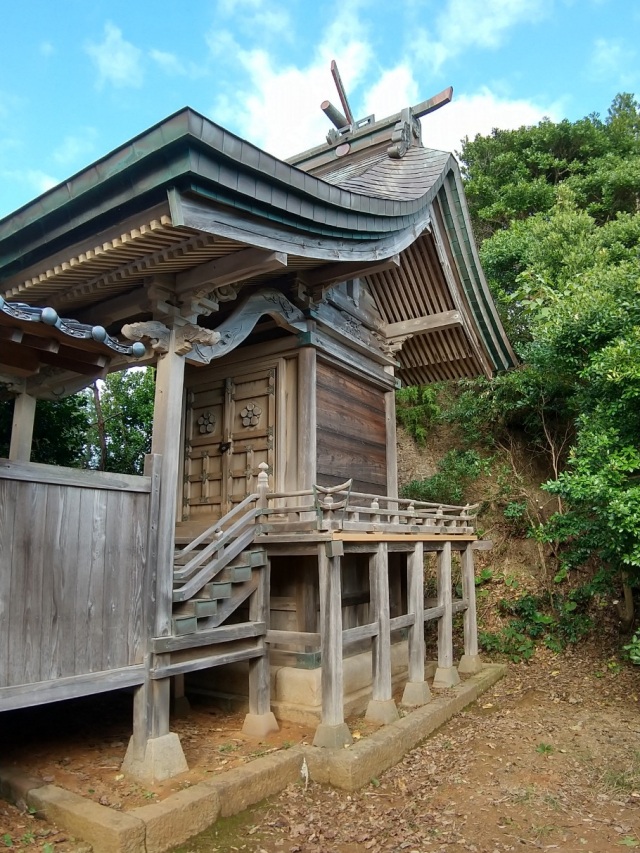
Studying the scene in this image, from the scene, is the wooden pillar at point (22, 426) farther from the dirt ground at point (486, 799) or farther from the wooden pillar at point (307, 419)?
the dirt ground at point (486, 799)

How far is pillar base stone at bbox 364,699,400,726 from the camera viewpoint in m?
6.72

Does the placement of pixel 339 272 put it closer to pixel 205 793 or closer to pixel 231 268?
pixel 231 268

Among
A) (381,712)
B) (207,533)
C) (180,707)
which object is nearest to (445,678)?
(381,712)

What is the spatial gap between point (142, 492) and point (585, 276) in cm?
739

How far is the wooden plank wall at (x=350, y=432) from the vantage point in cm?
812

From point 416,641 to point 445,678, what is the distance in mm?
1169

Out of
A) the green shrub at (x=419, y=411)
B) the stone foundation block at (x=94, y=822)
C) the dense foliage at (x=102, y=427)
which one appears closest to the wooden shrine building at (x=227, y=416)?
the stone foundation block at (x=94, y=822)

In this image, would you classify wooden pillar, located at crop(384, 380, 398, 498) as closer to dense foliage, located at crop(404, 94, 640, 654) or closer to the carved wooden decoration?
dense foliage, located at crop(404, 94, 640, 654)

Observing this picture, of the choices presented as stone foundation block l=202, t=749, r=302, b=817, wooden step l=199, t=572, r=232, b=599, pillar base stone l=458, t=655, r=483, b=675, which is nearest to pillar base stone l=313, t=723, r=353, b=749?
stone foundation block l=202, t=749, r=302, b=817

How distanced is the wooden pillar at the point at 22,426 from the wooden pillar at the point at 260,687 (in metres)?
3.13

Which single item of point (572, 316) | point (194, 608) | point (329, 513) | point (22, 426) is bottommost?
point (194, 608)

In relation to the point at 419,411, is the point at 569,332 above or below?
below

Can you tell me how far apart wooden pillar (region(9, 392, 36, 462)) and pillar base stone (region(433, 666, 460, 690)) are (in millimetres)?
6145

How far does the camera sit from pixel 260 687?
6.35 m
